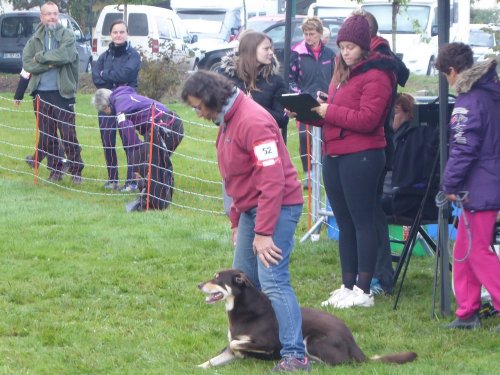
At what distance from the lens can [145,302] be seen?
7.01m

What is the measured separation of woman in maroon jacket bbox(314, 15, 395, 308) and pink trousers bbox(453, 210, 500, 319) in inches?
27.0

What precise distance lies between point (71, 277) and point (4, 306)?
900mm

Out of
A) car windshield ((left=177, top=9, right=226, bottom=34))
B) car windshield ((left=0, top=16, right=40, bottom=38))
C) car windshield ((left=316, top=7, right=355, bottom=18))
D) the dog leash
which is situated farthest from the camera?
car windshield ((left=177, top=9, right=226, bottom=34))

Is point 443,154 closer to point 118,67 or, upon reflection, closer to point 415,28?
point 118,67

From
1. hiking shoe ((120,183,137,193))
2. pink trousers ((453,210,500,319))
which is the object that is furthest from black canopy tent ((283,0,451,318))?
hiking shoe ((120,183,137,193))

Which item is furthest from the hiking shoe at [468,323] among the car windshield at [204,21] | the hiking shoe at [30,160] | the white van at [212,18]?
the car windshield at [204,21]

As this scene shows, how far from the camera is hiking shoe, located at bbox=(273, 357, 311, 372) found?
5.20m

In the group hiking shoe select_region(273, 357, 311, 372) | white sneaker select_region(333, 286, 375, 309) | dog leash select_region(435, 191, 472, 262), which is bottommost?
white sneaker select_region(333, 286, 375, 309)

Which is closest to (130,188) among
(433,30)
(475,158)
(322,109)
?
(322,109)

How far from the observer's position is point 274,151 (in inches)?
195

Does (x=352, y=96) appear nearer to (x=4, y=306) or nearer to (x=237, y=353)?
(x=237, y=353)

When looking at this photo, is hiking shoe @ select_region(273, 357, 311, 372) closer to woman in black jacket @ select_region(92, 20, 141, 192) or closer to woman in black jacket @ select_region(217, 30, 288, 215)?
woman in black jacket @ select_region(217, 30, 288, 215)

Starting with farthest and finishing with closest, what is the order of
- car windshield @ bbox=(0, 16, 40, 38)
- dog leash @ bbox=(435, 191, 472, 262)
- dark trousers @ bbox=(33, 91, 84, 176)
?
car windshield @ bbox=(0, 16, 40, 38), dark trousers @ bbox=(33, 91, 84, 176), dog leash @ bbox=(435, 191, 472, 262)

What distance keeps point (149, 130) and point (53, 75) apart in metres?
1.99
